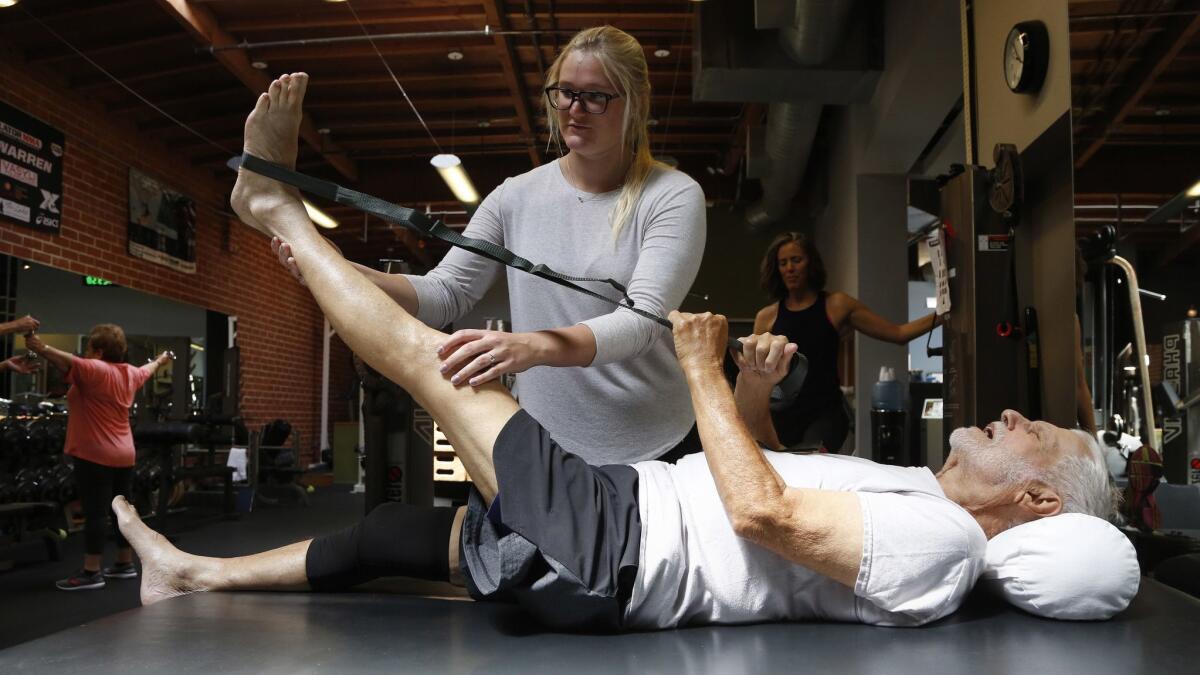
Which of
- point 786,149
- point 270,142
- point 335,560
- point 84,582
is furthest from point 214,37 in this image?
point 335,560

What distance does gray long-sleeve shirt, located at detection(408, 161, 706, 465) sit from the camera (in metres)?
1.54

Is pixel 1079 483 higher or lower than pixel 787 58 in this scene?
lower

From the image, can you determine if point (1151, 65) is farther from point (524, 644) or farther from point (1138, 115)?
point (524, 644)

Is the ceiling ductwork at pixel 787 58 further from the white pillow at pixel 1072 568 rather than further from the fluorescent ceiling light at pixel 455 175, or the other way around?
the white pillow at pixel 1072 568

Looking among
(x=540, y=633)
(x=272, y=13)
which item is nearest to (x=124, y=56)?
(x=272, y=13)

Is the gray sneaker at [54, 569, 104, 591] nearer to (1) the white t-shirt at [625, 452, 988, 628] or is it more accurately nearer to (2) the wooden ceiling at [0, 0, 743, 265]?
(2) the wooden ceiling at [0, 0, 743, 265]

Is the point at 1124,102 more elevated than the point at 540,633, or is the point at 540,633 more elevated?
the point at 1124,102

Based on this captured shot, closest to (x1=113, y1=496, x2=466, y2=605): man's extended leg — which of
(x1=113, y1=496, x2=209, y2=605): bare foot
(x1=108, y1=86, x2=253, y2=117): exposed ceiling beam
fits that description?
(x1=113, y1=496, x2=209, y2=605): bare foot

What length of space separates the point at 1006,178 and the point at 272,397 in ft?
31.3

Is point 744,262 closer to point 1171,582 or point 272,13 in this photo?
point 272,13

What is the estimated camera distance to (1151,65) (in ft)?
7.45

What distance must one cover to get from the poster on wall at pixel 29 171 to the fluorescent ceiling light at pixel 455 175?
2690 millimetres

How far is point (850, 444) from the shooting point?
5.60 meters

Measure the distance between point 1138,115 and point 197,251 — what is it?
847 cm
